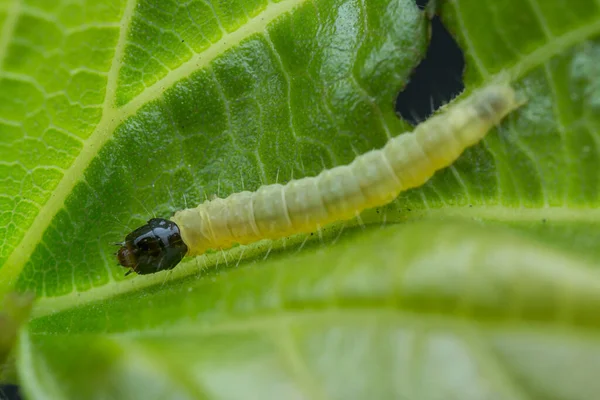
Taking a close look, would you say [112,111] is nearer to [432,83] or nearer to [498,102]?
[432,83]

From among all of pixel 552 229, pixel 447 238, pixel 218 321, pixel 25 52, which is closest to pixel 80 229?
pixel 25 52

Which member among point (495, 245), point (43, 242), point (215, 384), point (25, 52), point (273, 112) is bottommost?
point (215, 384)

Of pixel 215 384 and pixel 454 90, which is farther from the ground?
pixel 454 90

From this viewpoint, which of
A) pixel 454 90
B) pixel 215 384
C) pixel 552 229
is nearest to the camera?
pixel 215 384

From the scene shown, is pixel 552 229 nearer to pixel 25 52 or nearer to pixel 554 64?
pixel 554 64

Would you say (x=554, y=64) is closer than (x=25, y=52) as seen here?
Yes

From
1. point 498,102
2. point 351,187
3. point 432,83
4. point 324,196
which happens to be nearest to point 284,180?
point 324,196

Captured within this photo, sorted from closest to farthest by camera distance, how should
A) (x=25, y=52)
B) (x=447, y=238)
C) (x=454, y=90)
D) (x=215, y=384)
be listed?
(x=215, y=384) < (x=447, y=238) < (x=25, y=52) < (x=454, y=90)

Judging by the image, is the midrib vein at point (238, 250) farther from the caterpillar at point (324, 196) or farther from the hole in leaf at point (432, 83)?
the hole in leaf at point (432, 83)

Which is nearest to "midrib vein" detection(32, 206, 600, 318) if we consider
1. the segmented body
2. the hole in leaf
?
the segmented body
